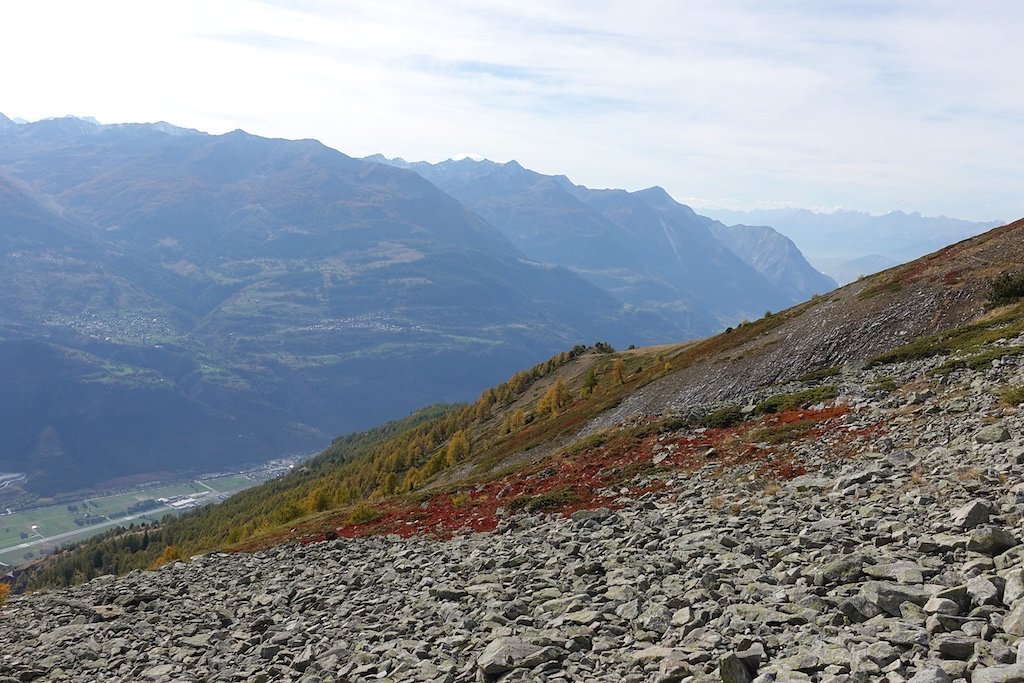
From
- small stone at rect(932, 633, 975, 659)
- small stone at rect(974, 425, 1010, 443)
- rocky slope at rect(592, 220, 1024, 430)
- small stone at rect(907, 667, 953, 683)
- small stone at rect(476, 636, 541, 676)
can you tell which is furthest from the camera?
rocky slope at rect(592, 220, 1024, 430)

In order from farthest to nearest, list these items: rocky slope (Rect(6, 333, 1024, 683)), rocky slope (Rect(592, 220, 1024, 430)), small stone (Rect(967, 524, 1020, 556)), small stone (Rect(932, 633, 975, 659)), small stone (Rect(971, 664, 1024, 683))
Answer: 1. rocky slope (Rect(592, 220, 1024, 430))
2. small stone (Rect(967, 524, 1020, 556))
3. rocky slope (Rect(6, 333, 1024, 683))
4. small stone (Rect(932, 633, 975, 659))
5. small stone (Rect(971, 664, 1024, 683))

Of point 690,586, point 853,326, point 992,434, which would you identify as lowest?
point 690,586

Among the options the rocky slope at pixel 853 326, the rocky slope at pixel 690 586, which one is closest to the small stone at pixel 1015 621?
the rocky slope at pixel 690 586

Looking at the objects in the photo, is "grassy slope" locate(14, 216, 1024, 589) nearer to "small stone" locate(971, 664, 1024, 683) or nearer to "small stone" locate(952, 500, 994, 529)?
"small stone" locate(952, 500, 994, 529)

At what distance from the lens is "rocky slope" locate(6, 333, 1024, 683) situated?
40.6 feet

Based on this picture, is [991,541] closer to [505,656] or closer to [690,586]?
[690,586]

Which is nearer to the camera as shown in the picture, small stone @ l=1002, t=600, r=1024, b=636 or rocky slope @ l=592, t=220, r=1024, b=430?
small stone @ l=1002, t=600, r=1024, b=636

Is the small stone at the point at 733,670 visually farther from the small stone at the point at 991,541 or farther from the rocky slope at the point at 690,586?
the small stone at the point at 991,541

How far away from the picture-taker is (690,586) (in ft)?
57.0

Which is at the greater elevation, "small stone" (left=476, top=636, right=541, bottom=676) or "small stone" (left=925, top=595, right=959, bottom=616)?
"small stone" (left=925, top=595, right=959, bottom=616)

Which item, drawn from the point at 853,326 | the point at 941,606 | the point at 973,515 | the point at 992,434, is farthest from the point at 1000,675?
the point at 853,326

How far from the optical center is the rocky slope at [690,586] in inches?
487

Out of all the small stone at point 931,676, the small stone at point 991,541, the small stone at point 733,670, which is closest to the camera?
the small stone at point 931,676

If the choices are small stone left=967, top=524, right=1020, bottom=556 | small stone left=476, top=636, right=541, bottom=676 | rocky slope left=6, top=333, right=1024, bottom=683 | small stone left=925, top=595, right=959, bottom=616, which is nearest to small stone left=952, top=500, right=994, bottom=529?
rocky slope left=6, top=333, right=1024, bottom=683
